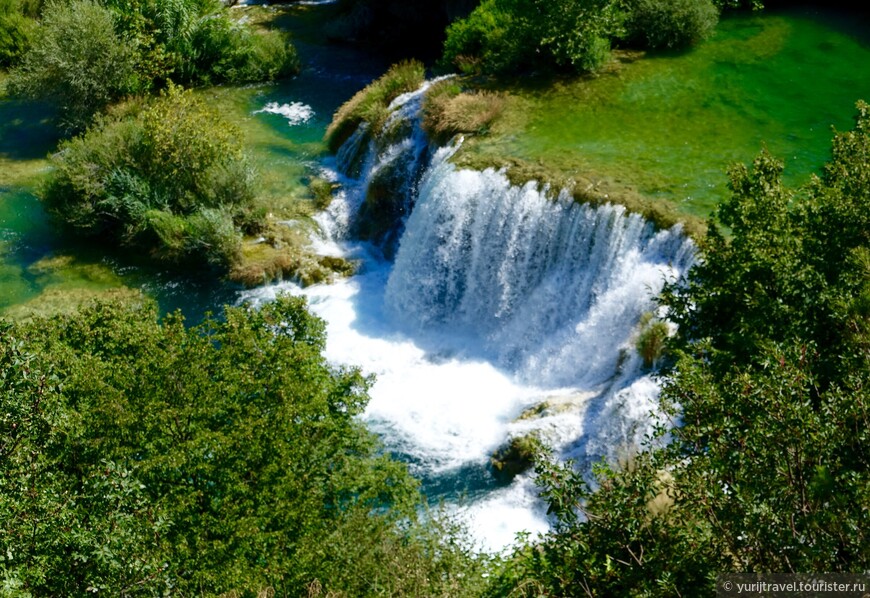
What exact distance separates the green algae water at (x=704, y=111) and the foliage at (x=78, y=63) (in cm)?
1771

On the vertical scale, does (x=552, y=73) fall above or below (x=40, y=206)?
above

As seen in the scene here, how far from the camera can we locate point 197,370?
15.6 metres

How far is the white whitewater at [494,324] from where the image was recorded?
2147 cm

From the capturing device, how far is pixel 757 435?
10.2 m

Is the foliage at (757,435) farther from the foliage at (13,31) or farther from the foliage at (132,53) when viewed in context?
the foliage at (13,31)

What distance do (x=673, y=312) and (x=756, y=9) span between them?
25181 millimetres

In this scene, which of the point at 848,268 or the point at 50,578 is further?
the point at 848,268

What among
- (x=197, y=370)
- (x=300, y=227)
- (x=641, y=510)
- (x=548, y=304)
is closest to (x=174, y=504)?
(x=197, y=370)

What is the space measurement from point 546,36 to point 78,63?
19.4 m

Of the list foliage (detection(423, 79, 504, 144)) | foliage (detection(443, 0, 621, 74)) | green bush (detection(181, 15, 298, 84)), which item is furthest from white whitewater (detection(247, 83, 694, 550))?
green bush (detection(181, 15, 298, 84))

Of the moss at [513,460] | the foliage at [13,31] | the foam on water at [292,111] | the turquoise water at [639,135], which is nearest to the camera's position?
the moss at [513,460]

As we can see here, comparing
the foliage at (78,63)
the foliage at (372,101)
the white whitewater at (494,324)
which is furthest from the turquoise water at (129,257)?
the white whitewater at (494,324)

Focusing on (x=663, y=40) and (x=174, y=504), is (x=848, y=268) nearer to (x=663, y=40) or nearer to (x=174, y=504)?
(x=174, y=504)

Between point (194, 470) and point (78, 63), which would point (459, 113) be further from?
point (194, 470)
